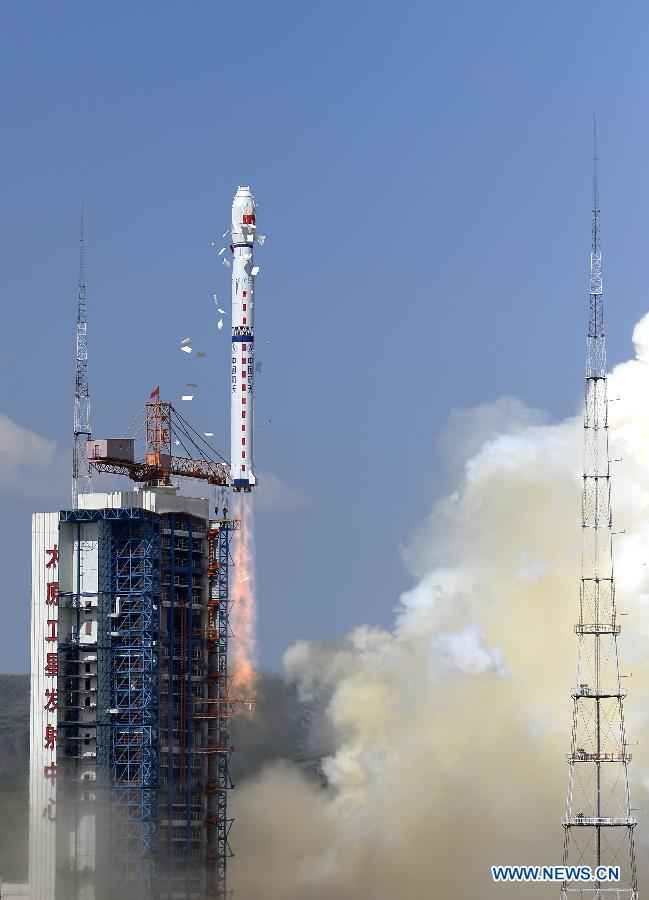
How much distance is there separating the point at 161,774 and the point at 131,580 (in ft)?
43.4

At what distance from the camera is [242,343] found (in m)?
178

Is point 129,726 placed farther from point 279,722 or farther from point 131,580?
point 279,722

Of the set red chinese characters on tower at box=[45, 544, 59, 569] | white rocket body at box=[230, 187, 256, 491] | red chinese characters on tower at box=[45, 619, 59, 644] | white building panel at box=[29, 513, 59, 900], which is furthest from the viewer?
white rocket body at box=[230, 187, 256, 491]

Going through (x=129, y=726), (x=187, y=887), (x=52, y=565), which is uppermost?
(x=52, y=565)

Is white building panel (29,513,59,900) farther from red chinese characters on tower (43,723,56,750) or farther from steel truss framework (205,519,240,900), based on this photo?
steel truss framework (205,519,240,900)

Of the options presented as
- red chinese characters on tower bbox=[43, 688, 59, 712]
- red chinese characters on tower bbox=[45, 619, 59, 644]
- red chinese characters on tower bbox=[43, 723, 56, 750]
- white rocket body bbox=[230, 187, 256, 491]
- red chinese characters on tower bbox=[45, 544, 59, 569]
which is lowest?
red chinese characters on tower bbox=[43, 723, 56, 750]

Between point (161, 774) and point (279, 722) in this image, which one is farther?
point (279, 722)

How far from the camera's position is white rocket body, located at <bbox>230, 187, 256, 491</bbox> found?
6978 inches

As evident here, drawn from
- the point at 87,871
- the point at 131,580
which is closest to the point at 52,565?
the point at 131,580

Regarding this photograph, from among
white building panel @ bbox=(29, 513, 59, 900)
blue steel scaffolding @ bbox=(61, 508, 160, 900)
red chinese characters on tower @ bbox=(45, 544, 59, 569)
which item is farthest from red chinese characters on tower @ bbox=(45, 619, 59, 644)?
red chinese characters on tower @ bbox=(45, 544, 59, 569)

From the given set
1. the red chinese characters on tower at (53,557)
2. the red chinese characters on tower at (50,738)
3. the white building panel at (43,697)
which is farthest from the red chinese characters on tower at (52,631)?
the red chinese characters on tower at (50,738)

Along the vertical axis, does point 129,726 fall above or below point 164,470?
below

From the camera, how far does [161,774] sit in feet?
558

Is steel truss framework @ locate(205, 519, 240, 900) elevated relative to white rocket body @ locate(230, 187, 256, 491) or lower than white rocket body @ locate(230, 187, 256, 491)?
lower
